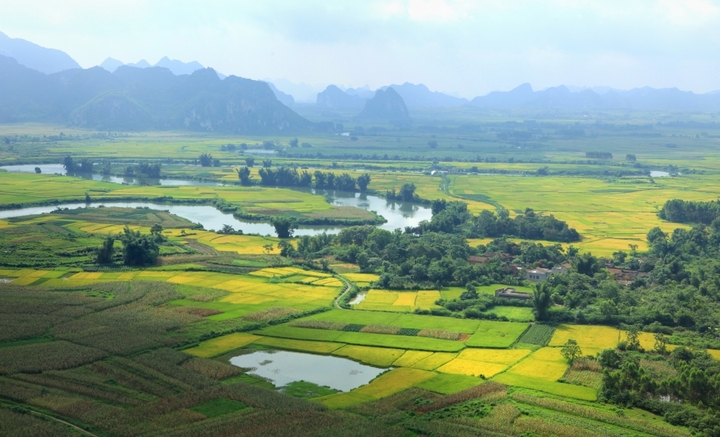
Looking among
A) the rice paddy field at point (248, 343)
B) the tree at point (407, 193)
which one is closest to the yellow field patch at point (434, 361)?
the rice paddy field at point (248, 343)

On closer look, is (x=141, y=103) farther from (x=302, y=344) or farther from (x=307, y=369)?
(x=307, y=369)

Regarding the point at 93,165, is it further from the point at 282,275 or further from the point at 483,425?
the point at 483,425

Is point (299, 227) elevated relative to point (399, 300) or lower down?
elevated

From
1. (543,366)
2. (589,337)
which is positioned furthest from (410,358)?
(589,337)

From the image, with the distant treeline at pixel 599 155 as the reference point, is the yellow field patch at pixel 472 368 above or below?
below

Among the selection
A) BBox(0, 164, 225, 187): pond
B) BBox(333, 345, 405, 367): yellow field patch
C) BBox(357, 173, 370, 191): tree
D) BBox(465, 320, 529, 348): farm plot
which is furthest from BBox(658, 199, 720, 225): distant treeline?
BBox(0, 164, 225, 187): pond

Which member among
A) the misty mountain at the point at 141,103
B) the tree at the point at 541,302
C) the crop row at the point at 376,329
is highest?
the misty mountain at the point at 141,103

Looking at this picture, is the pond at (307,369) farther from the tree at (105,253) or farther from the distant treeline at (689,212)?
the distant treeline at (689,212)
